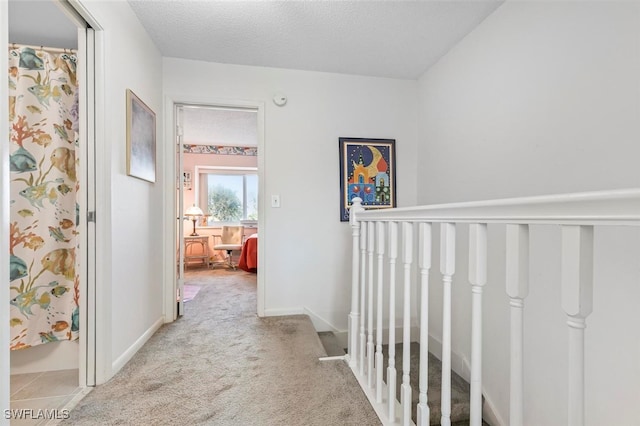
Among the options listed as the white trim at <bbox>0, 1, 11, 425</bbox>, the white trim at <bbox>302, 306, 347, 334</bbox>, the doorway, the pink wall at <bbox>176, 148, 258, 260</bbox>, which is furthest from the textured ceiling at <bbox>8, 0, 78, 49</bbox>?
the pink wall at <bbox>176, 148, 258, 260</bbox>

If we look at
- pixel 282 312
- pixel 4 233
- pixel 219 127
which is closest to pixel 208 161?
pixel 219 127

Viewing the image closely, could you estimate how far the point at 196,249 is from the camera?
5449 mm

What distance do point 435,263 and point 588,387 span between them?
1194 millimetres

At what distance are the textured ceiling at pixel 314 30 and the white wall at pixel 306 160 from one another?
0.14m

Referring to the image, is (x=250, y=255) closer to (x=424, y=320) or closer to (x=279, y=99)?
(x=279, y=99)

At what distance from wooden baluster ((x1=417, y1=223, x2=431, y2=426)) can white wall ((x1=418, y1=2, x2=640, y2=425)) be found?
0.86m

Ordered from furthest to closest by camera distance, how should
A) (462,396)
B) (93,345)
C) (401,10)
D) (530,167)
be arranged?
(462,396) → (401,10) → (530,167) → (93,345)

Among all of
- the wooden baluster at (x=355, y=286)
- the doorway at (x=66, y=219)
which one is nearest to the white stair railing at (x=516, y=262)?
the wooden baluster at (x=355, y=286)

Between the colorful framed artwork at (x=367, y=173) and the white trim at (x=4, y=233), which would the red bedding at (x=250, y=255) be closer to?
the colorful framed artwork at (x=367, y=173)

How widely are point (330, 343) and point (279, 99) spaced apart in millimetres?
2187

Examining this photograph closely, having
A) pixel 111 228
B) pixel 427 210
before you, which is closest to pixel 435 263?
pixel 427 210

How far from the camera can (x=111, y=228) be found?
1.55 metres

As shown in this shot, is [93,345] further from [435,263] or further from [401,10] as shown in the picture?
[401,10]

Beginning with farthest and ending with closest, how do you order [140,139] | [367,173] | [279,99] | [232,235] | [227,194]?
1. [227,194]
2. [232,235]
3. [367,173]
4. [279,99]
5. [140,139]
